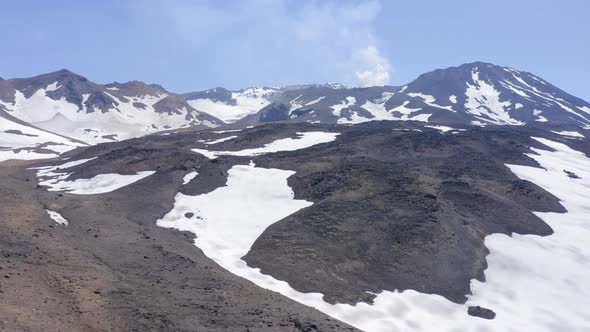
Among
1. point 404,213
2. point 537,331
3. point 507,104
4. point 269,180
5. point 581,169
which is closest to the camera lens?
point 537,331

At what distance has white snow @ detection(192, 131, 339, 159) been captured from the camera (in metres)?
62.6

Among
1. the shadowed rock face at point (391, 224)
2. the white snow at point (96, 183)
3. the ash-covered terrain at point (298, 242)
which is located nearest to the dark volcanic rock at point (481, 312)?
the ash-covered terrain at point (298, 242)

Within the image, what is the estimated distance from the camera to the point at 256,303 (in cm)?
2008

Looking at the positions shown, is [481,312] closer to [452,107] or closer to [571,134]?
[571,134]

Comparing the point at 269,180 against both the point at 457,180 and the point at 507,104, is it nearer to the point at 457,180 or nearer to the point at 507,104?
the point at 457,180

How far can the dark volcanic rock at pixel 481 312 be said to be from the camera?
24094mm

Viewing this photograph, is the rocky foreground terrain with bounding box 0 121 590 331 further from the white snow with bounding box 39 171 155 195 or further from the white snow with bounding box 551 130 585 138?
the white snow with bounding box 551 130 585 138

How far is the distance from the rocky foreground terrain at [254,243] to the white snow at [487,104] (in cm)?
10740

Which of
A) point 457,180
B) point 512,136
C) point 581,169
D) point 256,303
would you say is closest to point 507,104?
point 512,136

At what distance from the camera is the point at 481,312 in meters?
24.3

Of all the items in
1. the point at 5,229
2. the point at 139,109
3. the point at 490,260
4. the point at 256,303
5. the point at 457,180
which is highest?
the point at 139,109

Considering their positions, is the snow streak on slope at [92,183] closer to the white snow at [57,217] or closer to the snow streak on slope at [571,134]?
the white snow at [57,217]

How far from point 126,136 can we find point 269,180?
359 feet

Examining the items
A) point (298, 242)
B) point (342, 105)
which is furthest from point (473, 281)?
point (342, 105)
